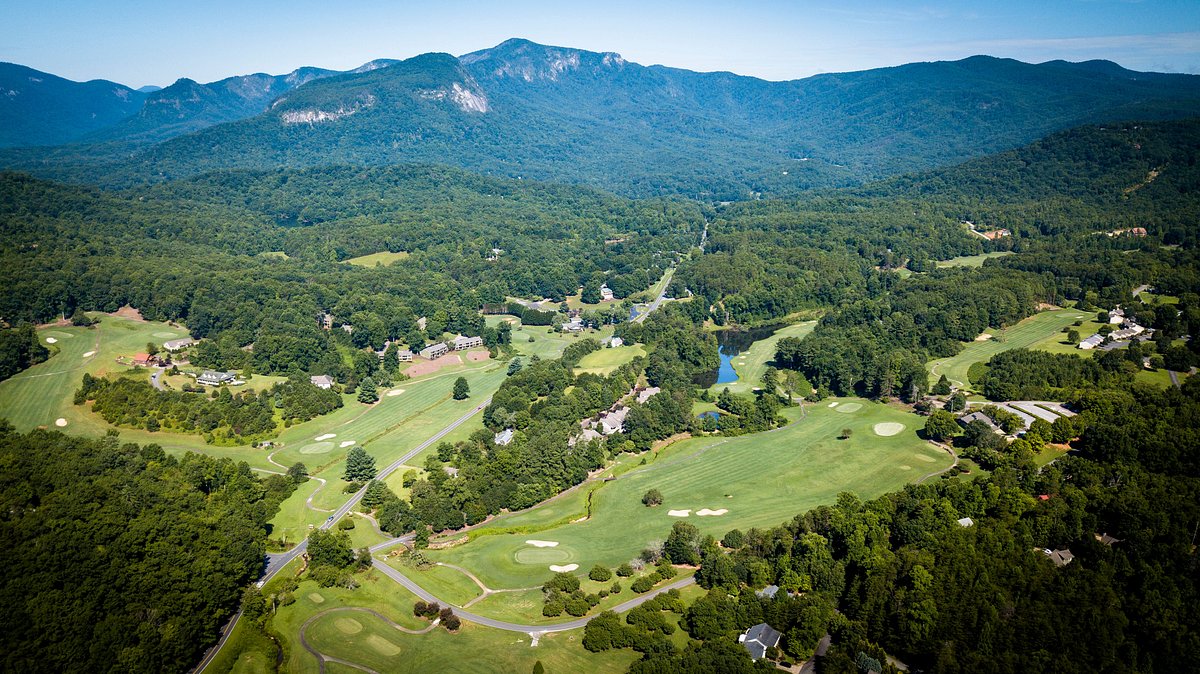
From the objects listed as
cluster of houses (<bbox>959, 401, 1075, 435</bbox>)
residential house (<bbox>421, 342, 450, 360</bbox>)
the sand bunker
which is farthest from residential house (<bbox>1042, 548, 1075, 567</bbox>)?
residential house (<bbox>421, 342, 450, 360</bbox>)

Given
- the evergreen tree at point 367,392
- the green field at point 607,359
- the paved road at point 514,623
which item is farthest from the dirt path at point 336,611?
the green field at point 607,359

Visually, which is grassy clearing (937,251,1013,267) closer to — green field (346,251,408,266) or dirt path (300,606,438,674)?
green field (346,251,408,266)

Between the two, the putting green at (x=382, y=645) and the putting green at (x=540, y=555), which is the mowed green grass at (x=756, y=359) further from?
the putting green at (x=382, y=645)

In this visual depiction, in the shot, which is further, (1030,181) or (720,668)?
(1030,181)

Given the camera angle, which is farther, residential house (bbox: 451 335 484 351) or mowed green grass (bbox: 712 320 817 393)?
residential house (bbox: 451 335 484 351)

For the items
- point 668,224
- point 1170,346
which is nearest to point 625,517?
point 1170,346

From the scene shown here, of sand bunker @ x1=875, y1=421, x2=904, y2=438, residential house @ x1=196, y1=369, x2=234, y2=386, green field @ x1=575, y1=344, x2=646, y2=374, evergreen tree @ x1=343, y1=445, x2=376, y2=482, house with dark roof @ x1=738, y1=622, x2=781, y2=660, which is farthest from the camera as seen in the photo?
green field @ x1=575, y1=344, x2=646, y2=374

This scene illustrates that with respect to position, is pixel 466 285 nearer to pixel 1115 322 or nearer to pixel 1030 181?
pixel 1115 322
